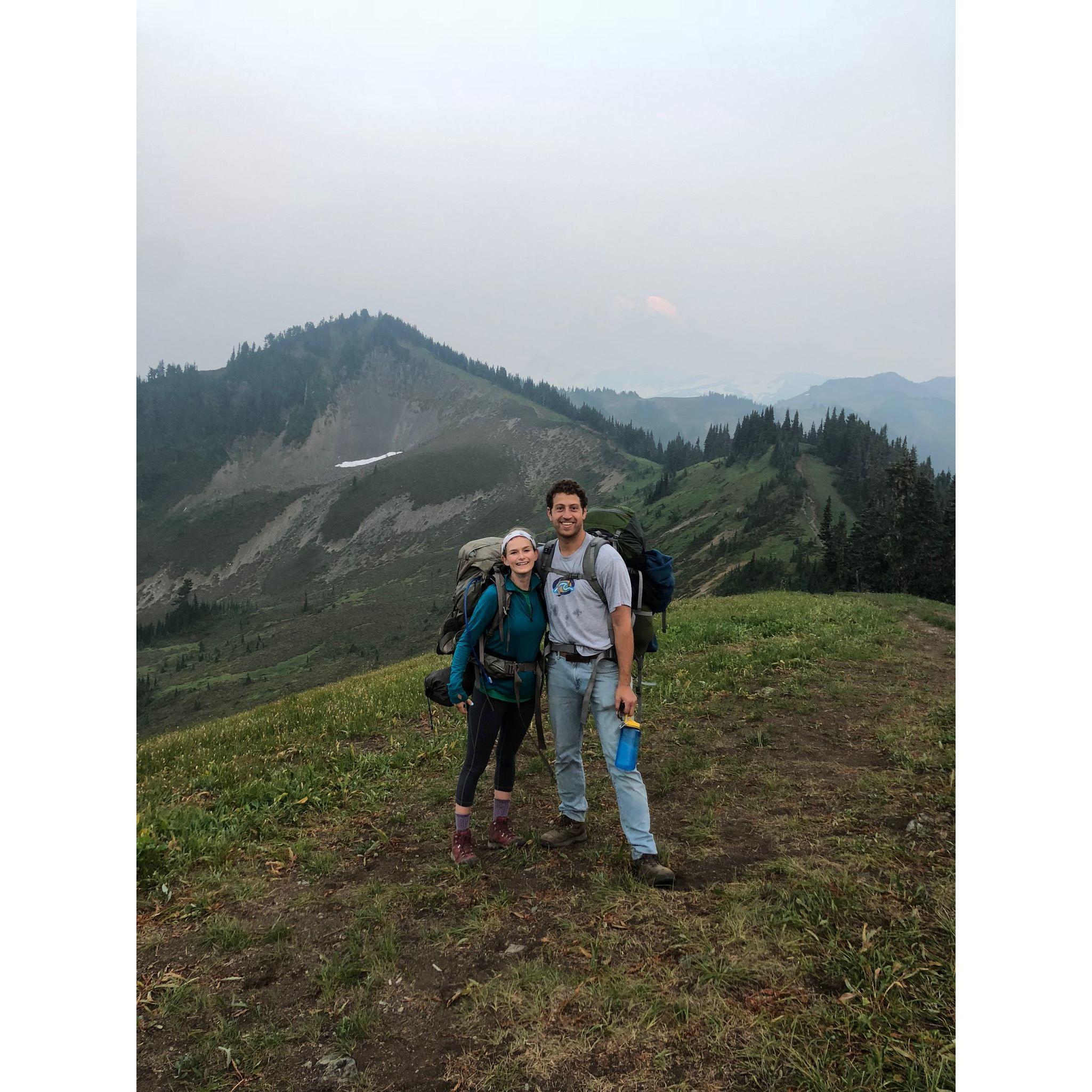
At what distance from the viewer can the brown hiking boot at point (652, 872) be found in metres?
5.50

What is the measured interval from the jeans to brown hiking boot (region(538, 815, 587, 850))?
303mm

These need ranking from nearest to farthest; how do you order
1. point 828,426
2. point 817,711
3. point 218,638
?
1. point 817,711
2. point 828,426
3. point 218,638

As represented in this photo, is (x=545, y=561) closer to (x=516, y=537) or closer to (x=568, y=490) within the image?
(x=516, y=537)

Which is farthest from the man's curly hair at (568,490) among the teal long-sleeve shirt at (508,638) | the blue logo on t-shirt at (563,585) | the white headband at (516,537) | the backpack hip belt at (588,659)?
the backpack hip belt at (588,659)

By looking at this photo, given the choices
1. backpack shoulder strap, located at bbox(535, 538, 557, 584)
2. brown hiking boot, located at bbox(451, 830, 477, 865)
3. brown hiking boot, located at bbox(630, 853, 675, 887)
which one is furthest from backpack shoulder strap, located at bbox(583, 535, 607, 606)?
brown hiking boot, located at bbox(451, 830, 477, 865)

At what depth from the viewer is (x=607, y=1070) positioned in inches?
147

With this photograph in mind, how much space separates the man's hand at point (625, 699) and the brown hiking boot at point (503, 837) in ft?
5.91

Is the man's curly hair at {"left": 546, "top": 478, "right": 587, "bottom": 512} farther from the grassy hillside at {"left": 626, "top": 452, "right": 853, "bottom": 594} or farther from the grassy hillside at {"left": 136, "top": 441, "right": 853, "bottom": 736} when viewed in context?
the grassy hillside at {"left": 136, "top": 441, "right": 853, "bottom": 736}

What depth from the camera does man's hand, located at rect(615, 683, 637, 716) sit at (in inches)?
223

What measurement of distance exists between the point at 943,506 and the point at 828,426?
8791 cm

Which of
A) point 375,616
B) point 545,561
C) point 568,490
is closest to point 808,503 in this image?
point 375,616

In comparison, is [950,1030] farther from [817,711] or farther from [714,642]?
[714,642]
